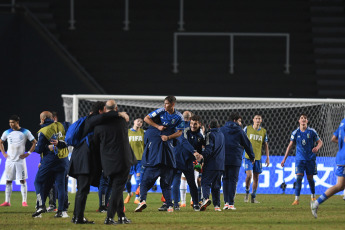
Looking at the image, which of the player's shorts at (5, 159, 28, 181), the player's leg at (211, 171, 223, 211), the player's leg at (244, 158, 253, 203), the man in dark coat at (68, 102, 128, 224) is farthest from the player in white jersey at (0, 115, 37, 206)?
the man in dark coat at (68, 102, 128, 224)

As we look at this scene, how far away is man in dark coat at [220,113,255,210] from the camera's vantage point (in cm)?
1348

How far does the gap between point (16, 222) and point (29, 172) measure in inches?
338

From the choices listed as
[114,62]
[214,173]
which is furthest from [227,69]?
[214,173]

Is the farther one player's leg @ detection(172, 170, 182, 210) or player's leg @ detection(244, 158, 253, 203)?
player's leg @ detection(244, 158, 253, 203)

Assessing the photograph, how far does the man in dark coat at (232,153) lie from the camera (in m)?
13.5

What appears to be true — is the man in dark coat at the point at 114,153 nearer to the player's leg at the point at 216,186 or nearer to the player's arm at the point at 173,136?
the player's arm at the point at 173,136

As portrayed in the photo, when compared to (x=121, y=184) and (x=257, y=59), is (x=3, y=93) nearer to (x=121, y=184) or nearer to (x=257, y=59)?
(x=257, y=59)

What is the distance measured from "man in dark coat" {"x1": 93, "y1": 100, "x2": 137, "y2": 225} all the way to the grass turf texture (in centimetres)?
45

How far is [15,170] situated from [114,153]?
5794 mm

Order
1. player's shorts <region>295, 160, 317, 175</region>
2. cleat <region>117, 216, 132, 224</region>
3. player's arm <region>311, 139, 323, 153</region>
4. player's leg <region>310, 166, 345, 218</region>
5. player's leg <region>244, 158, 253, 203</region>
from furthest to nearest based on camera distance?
player's leg <region>244, 158, 253, 203</region>, player's shorts <region>295, 160, 317, 175</region>, player's arm <region>311, 139, 323, 153</region>, player's leg <region>310, 166, 345, 218</region>, cleat <region>117, 216, 132, 224</region>

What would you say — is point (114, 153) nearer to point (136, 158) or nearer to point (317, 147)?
point (136, 158)

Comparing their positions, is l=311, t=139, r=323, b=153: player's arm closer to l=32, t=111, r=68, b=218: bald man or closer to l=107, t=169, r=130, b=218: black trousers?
l=32, t=111, r=68, b=218: bald man

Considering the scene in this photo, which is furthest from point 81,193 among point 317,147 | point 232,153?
point 317,147

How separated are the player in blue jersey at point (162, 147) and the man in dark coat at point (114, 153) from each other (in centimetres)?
208
